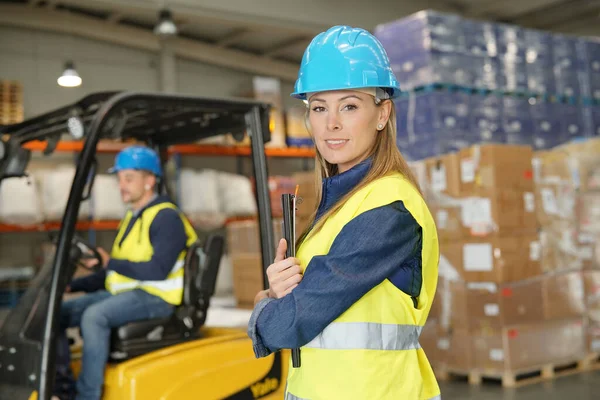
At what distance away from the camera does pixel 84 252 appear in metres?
3.95

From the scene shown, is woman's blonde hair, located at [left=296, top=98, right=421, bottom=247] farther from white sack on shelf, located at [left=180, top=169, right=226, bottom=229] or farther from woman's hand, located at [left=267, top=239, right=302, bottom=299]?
white sack on shelf, located at [left=180, top=169, right=226, bottom=229]

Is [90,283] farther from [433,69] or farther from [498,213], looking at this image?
[433,69]

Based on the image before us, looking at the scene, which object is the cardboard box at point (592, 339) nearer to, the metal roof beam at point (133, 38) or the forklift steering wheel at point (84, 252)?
the forklift steering wheel at point (84, 252)

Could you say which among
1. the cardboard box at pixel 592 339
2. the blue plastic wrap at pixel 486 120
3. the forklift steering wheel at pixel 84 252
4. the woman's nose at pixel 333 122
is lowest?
the cardboard box at pixel 592 339

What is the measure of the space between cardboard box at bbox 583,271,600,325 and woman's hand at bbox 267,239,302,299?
241 inches

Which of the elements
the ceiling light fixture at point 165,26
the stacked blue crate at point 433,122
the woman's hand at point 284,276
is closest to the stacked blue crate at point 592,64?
the stacked blue crate at point 433,122

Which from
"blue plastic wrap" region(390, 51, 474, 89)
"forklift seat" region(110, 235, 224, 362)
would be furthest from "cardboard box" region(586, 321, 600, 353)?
"forklift seat" region(110, 235, 224, 362)

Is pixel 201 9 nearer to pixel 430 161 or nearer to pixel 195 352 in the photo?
pixel 430 161

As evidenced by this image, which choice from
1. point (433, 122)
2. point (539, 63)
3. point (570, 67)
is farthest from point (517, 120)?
point (433, 122)

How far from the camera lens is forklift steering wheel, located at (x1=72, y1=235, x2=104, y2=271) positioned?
12.3 ft

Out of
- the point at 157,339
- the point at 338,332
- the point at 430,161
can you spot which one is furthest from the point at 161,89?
the point at 338,332

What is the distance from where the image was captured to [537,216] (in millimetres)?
6715

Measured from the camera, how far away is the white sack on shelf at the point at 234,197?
39.5ft

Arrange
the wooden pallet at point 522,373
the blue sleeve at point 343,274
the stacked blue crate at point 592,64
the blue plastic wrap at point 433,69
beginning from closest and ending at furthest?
1. the blue sleeve at point 343,274
2. the wooden pallet at point 522,373
3. the blue plastic wrap at point 433,69
4. the stacked blue crate at point 592,64
